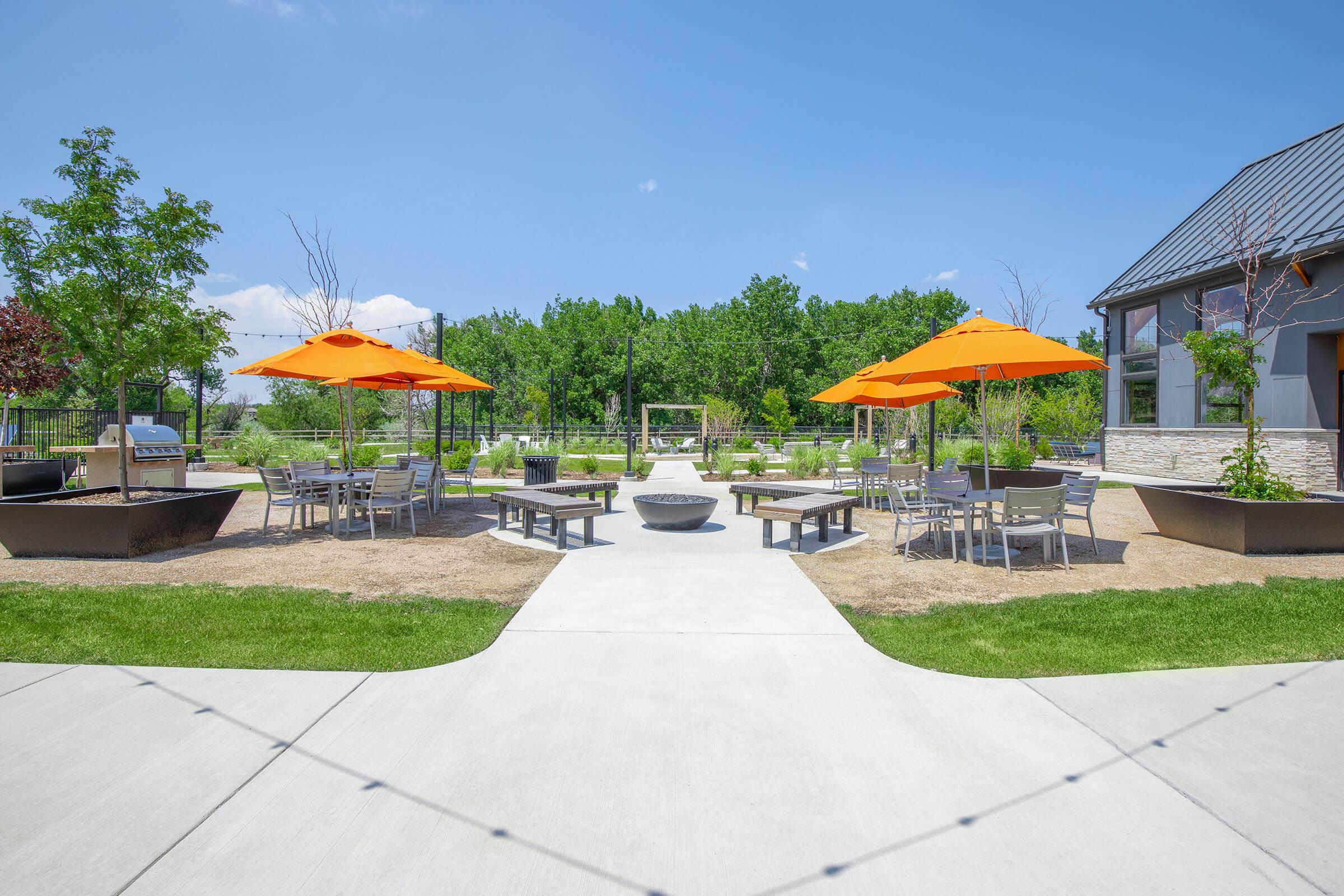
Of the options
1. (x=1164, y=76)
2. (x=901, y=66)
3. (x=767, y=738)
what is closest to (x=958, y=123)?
(x=901, y=66)

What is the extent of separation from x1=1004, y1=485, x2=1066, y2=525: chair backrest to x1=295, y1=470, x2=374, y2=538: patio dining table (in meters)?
7.06

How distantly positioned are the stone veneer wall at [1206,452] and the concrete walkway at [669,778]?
10.7m

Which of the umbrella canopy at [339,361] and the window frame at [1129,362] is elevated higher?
the window frame at [1129,362]

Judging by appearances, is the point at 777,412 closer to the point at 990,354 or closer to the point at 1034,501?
the point at 990,354

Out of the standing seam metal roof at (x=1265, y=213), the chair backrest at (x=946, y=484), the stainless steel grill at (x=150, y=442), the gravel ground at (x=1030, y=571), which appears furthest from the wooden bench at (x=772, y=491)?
the stainless steel grill at (x=150, y=442)

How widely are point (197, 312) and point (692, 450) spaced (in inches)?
914

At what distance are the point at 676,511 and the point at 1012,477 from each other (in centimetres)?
673

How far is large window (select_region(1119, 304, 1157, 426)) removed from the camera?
16.5 metres

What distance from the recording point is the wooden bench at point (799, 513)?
6660 millimetres

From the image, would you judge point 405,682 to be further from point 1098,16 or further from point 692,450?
point 692,450

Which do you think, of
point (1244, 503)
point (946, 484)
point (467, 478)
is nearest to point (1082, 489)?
point (1244, 503)

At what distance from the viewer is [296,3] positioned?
30.3 feet

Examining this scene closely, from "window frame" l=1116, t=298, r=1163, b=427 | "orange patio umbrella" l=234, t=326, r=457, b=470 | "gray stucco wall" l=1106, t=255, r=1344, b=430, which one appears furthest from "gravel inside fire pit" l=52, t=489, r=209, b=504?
"window frame" l=1116, t=298, r=1163, b=427

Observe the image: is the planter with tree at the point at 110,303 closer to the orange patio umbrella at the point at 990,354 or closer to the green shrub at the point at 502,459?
the orange patio umbrella at the point at 990,354
